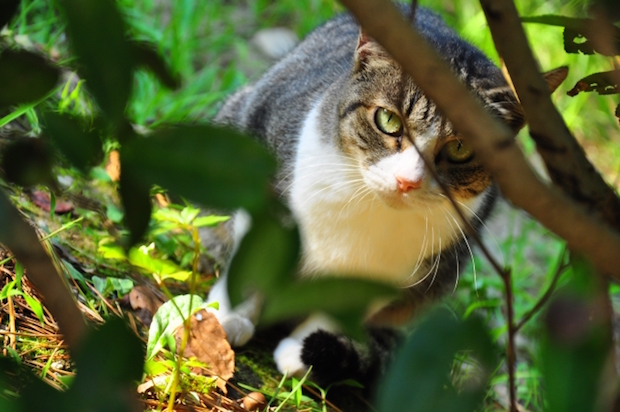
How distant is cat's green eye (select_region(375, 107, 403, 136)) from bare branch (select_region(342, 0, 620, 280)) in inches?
46.4

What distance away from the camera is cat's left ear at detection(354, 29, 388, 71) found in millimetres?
1929

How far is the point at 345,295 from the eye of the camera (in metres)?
0.59

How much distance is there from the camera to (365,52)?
198 centimetres

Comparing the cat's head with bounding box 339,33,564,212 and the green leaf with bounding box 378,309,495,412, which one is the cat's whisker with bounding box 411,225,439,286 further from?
the green leaf with bounding box 378,309,495,412

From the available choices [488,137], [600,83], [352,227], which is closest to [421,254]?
[352,227]

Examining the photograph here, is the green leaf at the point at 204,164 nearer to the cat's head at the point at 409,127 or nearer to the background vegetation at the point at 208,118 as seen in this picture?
the background vegetation at the point at 208,118

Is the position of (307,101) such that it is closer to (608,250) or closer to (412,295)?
(412,295)

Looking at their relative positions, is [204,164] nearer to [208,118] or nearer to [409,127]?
[409,127]

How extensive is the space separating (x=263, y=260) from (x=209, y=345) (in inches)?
48.1

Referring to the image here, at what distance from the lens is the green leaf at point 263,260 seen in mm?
567

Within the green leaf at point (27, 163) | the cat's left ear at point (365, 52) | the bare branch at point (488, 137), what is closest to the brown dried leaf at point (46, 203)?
the cat's left ear at point (365, 52)

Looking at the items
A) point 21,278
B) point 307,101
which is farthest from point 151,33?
point 21,278

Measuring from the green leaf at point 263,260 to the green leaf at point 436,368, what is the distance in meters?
0.14

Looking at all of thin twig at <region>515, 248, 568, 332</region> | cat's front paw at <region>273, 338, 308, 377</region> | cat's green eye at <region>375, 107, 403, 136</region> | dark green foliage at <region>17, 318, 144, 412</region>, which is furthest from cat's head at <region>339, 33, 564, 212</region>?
dark green foliage at <region>17, 318, 144, 412</region>
